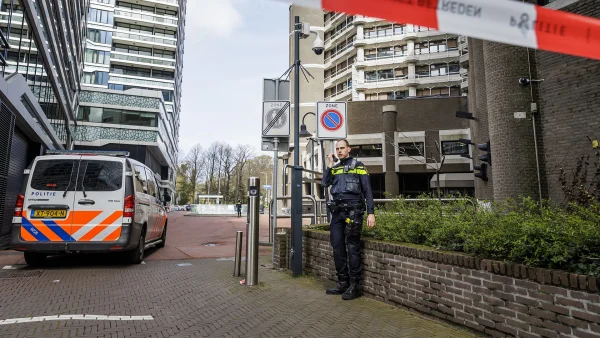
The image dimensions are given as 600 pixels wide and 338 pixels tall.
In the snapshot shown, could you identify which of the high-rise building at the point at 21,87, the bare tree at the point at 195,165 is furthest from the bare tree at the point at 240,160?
the high-rise building at the point at 21,87

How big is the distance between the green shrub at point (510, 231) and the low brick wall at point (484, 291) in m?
0.14

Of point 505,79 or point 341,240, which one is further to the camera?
point 505,79

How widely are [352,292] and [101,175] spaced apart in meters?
5.06

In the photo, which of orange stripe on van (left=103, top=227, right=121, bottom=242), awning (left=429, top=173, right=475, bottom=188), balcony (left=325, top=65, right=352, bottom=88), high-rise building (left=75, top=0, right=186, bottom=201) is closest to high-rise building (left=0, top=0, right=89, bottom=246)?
orange stripe on van (left=103, top=227, right=121, bottom=242)

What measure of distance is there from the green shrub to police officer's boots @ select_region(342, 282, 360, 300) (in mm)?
748

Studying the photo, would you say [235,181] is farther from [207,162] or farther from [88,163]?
[88,163]

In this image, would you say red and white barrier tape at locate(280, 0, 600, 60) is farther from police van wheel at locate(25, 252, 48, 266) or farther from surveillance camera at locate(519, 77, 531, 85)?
surveillance camera at locate(519, 77, 531, 85)

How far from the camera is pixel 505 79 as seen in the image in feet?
40.3

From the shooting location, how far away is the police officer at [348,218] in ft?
15.6

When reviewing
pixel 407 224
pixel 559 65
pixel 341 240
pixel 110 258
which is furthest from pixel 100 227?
pixel 559 65

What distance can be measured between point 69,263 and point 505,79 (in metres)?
13.5

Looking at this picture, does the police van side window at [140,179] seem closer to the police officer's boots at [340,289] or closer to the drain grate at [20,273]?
the drain grate at [20,273]

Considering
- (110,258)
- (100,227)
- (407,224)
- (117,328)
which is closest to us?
(117,328)

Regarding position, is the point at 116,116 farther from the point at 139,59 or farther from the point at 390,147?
the point at 390,147
